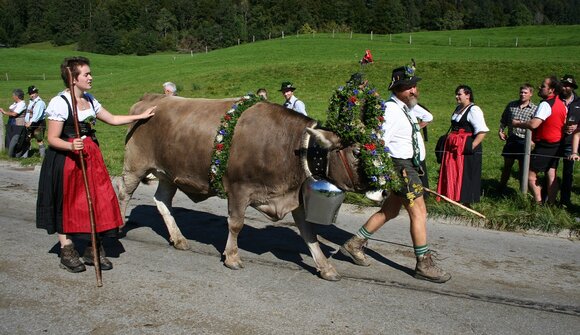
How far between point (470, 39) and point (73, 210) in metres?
57.5

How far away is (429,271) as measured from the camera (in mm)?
5539

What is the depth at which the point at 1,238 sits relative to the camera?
269 inches

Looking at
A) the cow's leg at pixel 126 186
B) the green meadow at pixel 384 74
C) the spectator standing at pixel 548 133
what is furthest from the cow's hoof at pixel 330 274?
the spectator standing at pixel 548 133

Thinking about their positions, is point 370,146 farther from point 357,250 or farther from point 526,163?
point 526,163

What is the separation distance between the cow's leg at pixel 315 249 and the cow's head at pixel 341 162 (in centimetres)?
67

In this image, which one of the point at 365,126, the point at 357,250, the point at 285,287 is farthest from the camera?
the point at 357,250

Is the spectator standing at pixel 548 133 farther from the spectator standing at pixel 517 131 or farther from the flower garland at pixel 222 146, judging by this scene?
the flower garland at pixel 222 146

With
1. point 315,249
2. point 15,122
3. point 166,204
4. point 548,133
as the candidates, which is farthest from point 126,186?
point 15,122

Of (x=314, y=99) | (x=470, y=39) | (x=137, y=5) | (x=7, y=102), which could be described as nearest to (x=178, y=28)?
(x=137, y=5)

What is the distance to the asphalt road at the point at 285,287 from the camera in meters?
4.49

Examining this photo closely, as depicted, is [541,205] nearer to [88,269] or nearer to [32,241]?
[88,269]

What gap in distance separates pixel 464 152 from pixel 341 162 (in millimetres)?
3794

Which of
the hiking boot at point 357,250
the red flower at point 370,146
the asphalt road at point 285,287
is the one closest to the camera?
the asphalt road at point 285,287

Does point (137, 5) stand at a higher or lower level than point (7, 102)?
higher
